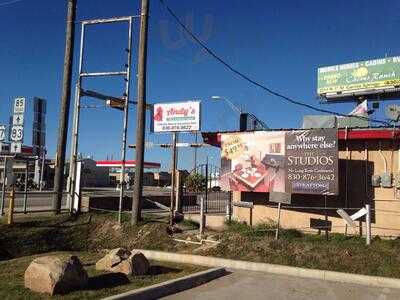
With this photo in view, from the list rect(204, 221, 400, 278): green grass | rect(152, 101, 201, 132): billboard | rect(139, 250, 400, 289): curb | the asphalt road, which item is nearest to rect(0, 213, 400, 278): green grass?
rect(204, 221, 400, 278): green grass

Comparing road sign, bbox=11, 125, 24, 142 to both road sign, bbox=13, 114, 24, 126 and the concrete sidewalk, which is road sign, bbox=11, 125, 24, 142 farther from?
the concrete sidewalk

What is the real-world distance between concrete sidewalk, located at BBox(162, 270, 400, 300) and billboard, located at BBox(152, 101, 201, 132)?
608cm

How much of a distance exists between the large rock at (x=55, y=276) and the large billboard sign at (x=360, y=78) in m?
53.7

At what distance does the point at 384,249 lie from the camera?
13070mm

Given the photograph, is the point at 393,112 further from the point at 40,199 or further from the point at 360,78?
the point at 360,78

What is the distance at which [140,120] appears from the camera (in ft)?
56.6

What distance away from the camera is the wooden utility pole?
19469 millimetres

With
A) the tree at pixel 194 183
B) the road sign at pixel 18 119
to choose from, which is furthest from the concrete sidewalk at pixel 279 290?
the tree at pixel 194 183

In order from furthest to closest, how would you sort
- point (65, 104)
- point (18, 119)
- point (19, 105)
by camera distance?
point (19, 105) < point (18, 119) < point (65, 104)

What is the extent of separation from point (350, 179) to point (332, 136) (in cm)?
152

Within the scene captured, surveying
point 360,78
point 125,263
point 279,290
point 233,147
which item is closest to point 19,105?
point 233,147

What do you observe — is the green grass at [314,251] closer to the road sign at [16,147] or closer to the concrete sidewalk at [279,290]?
the concrete sidewalk at [279,290]

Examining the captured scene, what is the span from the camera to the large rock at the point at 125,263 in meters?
11.1

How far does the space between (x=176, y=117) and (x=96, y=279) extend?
7.85m
